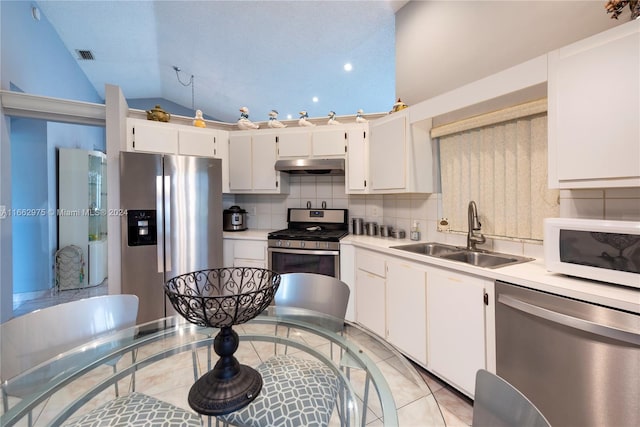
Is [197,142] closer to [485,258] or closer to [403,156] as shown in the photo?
[403,156]

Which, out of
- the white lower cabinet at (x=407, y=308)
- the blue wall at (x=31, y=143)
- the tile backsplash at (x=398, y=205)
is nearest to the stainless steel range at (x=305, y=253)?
the tile backsplash at (x=398, y=205)

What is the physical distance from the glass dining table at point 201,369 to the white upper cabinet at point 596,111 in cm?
127

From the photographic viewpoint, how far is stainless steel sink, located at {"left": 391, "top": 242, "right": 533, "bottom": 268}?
5.96 feet

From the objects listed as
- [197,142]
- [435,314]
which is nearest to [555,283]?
[435,314]

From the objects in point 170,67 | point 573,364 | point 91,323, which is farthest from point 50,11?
point 573,364

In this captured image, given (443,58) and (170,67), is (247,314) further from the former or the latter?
(170,67)

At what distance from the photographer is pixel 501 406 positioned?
0.61 meters

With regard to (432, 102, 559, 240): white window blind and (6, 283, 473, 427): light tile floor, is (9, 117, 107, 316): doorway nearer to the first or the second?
(6, 283, 473, 427): light tile floor

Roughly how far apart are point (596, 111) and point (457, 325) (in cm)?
132

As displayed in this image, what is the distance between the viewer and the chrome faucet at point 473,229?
6.63 ft

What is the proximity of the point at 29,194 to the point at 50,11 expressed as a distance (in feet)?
7.33

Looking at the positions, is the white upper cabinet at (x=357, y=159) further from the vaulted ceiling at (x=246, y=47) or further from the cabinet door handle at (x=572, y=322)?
the cabinet door handle at (x=572, y=322)

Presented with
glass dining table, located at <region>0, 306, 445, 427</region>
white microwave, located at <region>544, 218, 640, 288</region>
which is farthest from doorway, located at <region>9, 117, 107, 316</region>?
white microwave, located at <region>544, 218, 640, 288</region>

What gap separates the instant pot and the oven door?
0.73m
